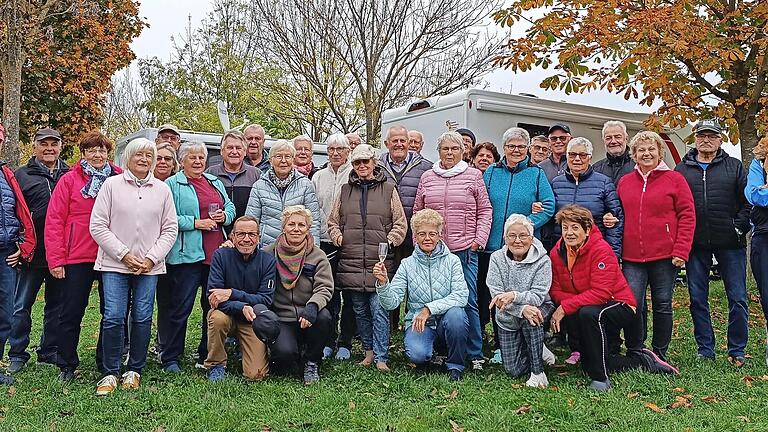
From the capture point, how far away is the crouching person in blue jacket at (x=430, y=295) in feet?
16.9

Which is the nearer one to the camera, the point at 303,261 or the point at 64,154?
the point at 303,261

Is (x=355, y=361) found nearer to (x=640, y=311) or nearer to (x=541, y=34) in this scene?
(x=640, y=311)

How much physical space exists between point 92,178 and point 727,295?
518cm

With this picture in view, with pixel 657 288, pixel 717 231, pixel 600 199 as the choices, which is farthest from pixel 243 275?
pixel 717 231

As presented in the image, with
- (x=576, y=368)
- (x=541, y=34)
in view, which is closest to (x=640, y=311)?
(x=576, y=368)

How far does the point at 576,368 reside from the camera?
5512 millimetres

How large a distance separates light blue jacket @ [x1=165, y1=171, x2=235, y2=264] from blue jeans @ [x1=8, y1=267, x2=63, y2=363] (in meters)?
1.09

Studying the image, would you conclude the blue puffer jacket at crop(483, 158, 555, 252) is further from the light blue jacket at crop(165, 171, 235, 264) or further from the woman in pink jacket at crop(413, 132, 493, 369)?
the light blue jacket at crop(165, 171, 235, 264)

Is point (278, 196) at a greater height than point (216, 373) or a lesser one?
greater

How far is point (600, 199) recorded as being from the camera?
5445mm

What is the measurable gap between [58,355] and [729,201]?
214 inches

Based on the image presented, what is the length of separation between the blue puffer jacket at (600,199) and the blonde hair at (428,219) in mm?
1146

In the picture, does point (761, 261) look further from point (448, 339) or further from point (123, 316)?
point (123, 316)

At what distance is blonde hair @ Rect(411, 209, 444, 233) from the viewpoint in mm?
5215
